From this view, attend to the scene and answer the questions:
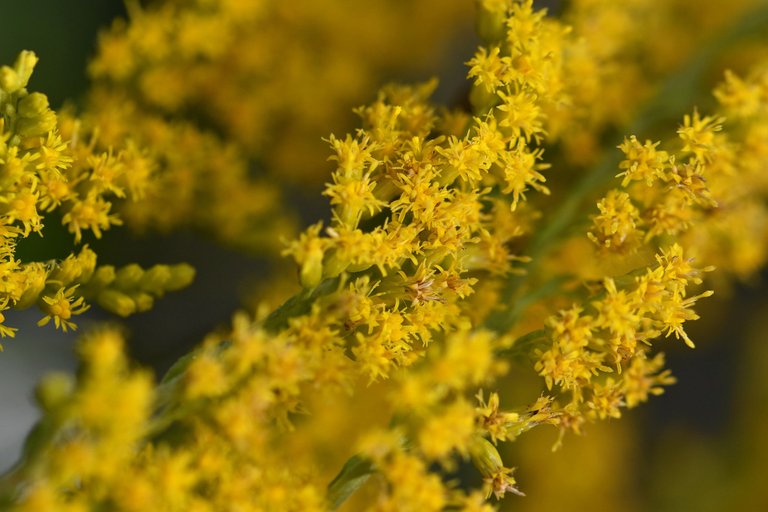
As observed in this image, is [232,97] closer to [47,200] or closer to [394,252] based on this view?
[47,200]

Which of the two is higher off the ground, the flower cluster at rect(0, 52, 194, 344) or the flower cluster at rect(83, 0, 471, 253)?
the flower cluster at rect(83, 0, 471, 253)

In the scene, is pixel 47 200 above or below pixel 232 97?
below

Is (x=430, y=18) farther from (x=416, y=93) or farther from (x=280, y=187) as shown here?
(x=416, y=93)

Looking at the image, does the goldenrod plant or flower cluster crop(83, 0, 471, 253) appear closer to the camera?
the goldenrod plant

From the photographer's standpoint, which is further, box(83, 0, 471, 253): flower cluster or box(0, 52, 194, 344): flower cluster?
box(83, 0, 471, 253): flower cluster

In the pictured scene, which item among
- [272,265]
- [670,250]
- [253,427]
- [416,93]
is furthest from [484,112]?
[272,265]

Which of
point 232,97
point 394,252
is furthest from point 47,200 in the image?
point 232,97

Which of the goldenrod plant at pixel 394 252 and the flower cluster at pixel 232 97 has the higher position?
the flower cluster at pixel 232 97


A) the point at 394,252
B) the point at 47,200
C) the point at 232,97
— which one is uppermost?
the point at 232,97
